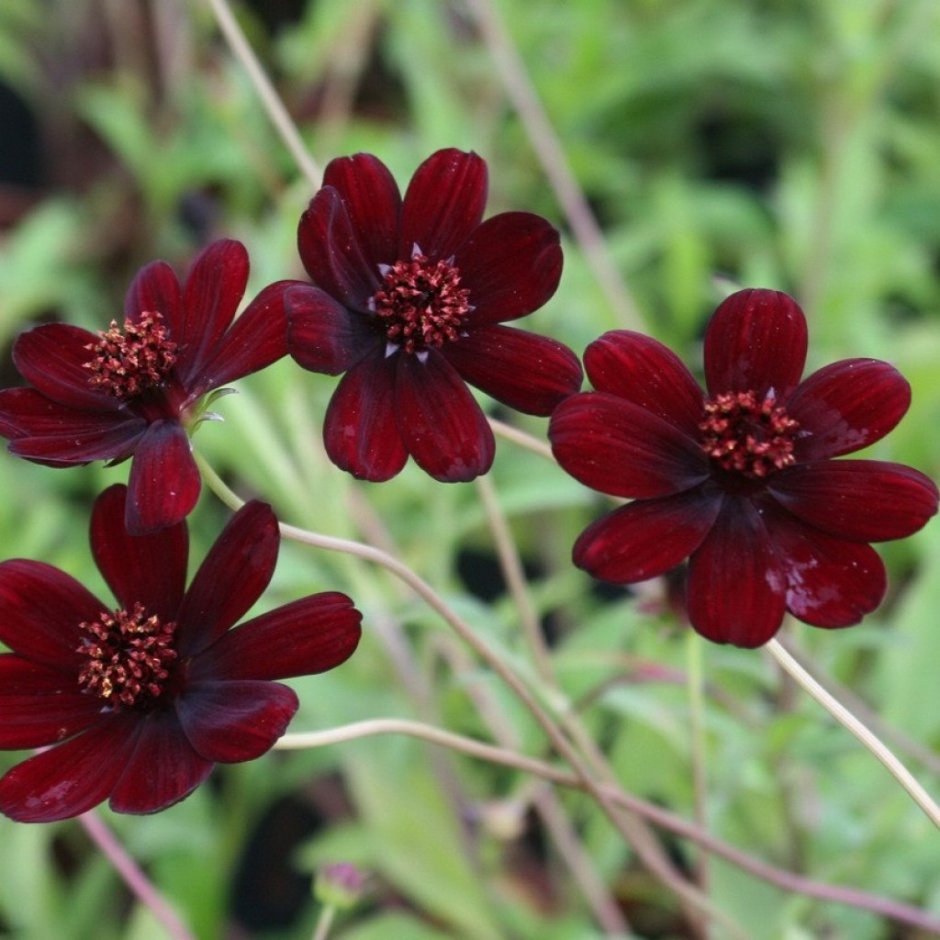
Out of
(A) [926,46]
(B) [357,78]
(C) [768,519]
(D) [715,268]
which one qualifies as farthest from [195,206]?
(C) [768,519]

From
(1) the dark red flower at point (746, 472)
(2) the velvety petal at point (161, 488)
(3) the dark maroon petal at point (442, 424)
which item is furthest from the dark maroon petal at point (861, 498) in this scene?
(2) the velvety petal at point (161, 488)

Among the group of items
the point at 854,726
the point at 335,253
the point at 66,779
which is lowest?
the point at 66,779

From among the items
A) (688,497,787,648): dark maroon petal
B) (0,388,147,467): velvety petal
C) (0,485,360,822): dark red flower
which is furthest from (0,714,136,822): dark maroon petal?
(688,497,787,648): dark maroon petal

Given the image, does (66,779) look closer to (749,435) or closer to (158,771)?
(158,771)

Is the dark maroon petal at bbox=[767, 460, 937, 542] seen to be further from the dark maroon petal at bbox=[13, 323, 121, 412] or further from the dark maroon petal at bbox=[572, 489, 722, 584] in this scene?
the dark maroon petal at bbox=[13, 323, 121, 412]

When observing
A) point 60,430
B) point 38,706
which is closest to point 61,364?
point 60,430

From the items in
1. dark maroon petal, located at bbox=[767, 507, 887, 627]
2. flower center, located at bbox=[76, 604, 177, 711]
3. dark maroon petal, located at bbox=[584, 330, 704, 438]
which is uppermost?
dark maroon petal, located at bbox=[584, 330, 704, 438]
